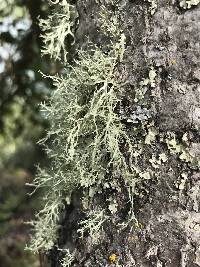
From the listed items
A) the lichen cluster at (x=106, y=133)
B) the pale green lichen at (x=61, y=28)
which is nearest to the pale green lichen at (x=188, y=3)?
the lichen cluster at (x=106, y=133)

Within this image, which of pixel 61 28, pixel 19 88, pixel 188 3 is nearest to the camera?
pixel 188 3

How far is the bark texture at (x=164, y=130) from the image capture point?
1016 mm

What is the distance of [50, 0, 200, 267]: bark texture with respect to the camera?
1016 mm

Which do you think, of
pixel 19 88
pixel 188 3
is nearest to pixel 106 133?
pixel 188 3

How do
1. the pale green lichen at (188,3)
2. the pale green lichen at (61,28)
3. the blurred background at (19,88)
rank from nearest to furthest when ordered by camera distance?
the pale green lichen at (188,3) → the pale green lichen at (61,28) → the blurred background at (19,88)

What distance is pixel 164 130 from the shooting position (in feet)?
3.44

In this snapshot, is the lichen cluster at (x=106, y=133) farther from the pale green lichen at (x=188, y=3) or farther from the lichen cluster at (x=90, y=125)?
the pale green lichen at (x=188, y=3)

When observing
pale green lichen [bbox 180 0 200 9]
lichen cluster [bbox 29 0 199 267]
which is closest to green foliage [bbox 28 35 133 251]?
lichen cluster [bbox 29 0 199 267]

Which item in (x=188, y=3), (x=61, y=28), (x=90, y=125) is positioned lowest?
(x=90, y=125)

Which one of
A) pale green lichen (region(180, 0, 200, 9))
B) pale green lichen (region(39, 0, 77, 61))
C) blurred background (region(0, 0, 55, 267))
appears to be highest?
pale green lichen (region(180, 0, 200, 9))

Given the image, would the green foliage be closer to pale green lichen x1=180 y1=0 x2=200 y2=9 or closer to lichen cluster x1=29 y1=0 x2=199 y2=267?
lichen cluster x1=29 y1=0 x2=199 y2=267

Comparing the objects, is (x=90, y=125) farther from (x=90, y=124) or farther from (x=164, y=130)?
(x=164, y=130)

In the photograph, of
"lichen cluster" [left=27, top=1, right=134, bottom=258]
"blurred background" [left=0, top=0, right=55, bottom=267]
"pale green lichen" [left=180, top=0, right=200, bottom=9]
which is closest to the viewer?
"pale green lichen" [left=180, top=0, right=200, bottom=9]

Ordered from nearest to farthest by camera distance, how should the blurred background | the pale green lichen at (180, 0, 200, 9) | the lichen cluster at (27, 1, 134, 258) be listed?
the pale green lichen at (180, 0, 200, 9)
the lichen cluster at (27, 1, 134, 258)
the blurred background
